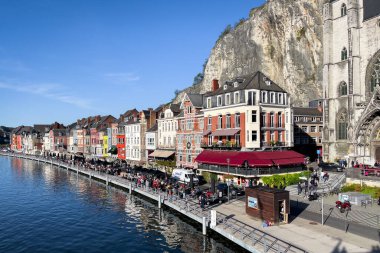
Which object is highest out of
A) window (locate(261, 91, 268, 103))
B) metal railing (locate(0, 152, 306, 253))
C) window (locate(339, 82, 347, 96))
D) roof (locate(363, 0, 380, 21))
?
roof (locate(363, 0, 380, 21))

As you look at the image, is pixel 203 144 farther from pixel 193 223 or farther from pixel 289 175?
pixel 193 223

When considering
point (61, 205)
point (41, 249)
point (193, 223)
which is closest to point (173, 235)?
point (193, 223)

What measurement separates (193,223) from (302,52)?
245 ft

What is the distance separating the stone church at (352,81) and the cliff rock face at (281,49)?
1401 inches

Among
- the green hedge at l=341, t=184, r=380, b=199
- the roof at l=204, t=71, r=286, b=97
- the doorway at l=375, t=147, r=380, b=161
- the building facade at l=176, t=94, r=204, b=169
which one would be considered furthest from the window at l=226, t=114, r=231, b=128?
the doorway at l=375, t=147, r=380, b=161

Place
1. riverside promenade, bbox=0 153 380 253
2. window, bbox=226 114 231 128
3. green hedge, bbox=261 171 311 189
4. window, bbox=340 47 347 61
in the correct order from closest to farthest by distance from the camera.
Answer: riverside promenade, bbox=0 153 380 253
green hedge, bbox=261 171 311 189
window, bbox=226 114 231 128
window, bbox=340 47 347 61

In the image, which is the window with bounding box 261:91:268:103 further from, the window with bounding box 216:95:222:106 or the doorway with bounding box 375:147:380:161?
the doorway with bounding box 375:147:380:161

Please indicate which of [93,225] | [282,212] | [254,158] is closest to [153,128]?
[254,158]

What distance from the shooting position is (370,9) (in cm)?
5334

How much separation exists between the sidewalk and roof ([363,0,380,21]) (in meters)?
38.1

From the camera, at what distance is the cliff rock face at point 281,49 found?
9538cm

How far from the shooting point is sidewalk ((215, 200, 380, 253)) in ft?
74.1

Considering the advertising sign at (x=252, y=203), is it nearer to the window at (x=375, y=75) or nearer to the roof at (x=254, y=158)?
the roof at (x=254, y=158)

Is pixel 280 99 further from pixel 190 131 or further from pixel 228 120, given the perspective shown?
pixel 190 131
